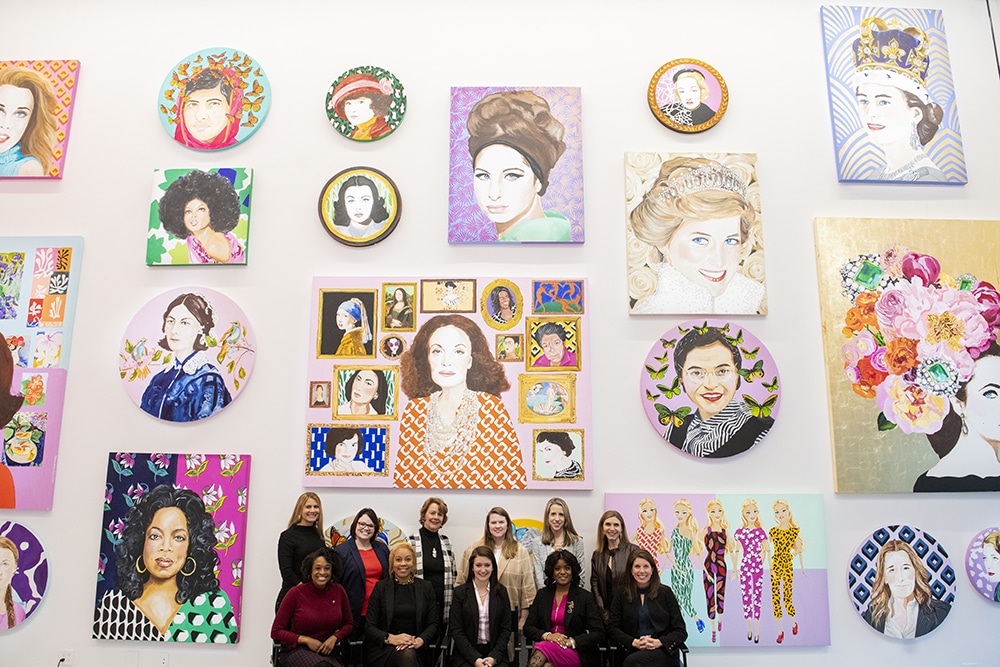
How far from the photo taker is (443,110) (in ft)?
16.7

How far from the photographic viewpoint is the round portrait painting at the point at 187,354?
4.75 meters

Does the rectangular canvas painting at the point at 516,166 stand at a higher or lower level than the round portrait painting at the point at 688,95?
lower

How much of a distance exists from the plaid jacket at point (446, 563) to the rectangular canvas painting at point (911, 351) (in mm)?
2445

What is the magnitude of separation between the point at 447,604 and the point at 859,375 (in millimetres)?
2948

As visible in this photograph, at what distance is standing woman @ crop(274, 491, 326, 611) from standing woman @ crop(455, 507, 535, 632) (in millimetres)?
843

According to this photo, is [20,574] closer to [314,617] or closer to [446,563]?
[314,617]

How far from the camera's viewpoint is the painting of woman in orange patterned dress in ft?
15.1

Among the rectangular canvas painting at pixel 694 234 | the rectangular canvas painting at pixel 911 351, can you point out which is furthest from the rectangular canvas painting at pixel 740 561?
the rectangular canvas painting at pixel 694 234

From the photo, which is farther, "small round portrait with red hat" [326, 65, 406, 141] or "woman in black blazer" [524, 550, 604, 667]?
"small round portrait with red hat" [326, 65, 406, 141]

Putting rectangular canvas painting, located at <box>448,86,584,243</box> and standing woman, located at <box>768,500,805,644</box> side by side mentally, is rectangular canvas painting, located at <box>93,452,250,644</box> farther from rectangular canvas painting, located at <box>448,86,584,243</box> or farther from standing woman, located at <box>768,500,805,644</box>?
standing woman, located at <box>768,500,805,644</box>

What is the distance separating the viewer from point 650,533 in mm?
4516

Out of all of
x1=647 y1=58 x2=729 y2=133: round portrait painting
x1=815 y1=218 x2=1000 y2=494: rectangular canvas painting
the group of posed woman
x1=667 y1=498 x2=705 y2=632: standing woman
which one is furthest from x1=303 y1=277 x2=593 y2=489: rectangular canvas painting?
x1=815 y1=218 x2=1000 y2=494: rectangular canvas painting

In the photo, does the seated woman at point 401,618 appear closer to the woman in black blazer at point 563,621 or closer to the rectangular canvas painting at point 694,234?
the woman in black blazer at point 563,621

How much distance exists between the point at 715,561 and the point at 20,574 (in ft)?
14.1
